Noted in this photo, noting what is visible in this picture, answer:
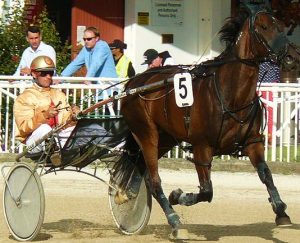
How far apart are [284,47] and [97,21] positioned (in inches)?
397

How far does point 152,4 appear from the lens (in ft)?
58.6

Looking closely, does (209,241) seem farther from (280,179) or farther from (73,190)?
(280,179)

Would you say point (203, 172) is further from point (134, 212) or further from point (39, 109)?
point (39, 109)

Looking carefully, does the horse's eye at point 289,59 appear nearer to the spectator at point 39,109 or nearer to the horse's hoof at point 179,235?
the horse's hoof at point 179,235

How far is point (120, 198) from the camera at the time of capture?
31.5ft

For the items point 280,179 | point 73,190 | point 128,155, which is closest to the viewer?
point 128,155

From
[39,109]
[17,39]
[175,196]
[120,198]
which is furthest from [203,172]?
[17,39]

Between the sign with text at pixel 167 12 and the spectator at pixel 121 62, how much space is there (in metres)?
2.81

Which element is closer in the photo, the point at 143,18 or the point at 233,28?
the point at 233,28

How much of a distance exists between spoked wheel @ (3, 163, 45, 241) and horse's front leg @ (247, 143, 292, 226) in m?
1.83

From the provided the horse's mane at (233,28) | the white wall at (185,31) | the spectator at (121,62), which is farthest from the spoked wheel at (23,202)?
the white wall at (185,31)

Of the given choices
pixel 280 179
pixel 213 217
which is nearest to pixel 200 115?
pixel 213 217

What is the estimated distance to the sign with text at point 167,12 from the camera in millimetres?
17922

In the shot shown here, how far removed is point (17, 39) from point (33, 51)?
5.82ft
